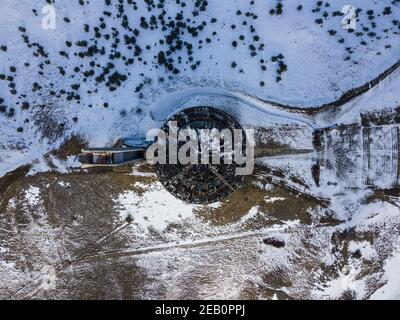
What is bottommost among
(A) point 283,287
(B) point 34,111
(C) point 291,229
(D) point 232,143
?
(A) point 283,287

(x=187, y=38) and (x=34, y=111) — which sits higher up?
(x=187, y=38)

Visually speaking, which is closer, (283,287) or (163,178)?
(163,178)

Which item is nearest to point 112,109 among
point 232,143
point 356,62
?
point 232,143

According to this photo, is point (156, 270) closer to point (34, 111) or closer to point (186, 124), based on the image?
point (186, 124)

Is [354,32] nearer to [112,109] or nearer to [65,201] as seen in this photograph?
[112,109]
